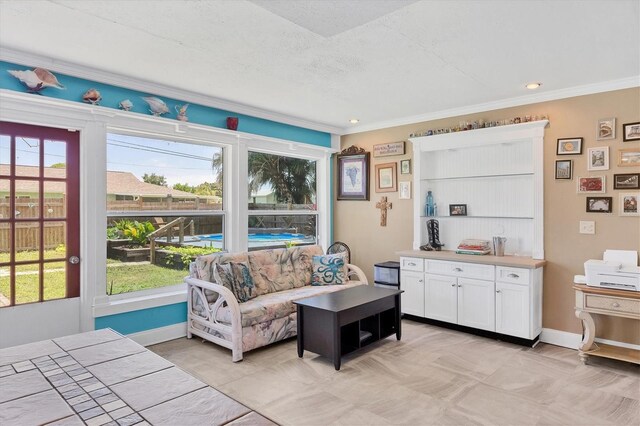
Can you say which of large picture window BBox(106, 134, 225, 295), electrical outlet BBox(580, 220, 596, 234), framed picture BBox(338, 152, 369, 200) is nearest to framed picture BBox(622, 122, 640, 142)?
electrical outlet BBox(580, 220, 596, 234)

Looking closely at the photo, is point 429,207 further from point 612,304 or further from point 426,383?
point 426,383

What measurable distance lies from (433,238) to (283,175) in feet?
7.03

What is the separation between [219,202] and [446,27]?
307cm

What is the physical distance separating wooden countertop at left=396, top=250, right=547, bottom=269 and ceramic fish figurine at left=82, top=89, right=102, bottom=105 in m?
3.48

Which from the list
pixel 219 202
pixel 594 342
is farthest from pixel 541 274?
pixel 219 202

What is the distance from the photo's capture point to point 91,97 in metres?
3.39

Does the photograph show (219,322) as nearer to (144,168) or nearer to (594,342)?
(144,168)

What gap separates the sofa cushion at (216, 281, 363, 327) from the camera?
3.56m

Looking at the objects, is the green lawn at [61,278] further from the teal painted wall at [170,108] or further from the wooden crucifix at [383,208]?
the wooden crucifix at [383,208]

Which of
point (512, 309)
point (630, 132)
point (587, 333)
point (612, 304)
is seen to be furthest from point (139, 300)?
point (630, 132)

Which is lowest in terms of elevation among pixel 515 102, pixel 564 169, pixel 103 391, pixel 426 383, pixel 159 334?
pixel 426 383

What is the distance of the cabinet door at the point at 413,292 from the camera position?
14.9 ft

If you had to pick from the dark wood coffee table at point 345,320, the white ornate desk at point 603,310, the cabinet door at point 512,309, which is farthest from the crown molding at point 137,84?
the white ornate desk at point 603,310

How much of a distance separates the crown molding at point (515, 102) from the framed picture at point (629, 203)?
3.20ft
